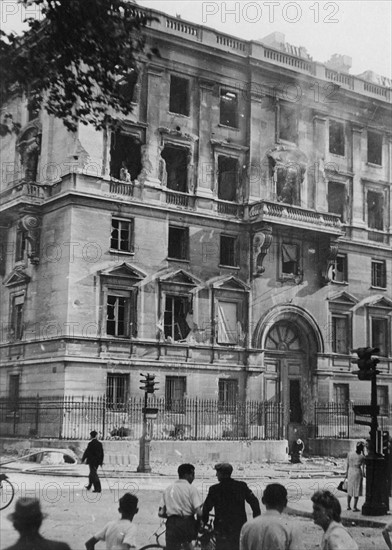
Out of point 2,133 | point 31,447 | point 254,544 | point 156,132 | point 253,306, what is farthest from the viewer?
point 253,306

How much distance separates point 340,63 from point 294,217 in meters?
6.79

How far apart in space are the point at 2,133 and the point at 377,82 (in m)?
25.8

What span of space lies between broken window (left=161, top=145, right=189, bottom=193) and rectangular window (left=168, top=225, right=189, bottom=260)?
1595mm

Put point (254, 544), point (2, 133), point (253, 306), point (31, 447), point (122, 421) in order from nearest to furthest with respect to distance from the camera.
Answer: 1. point (254, 544)
2. point (2, 133)
3. point (31, 447)
4. point (122, 421)
5. point (253, 306)

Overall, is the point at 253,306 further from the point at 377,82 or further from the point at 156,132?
the point at 377,82

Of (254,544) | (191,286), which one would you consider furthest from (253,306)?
(254,544)

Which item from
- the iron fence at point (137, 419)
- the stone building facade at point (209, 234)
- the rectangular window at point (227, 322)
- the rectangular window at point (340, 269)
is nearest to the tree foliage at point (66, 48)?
the stone building facade at point (209, 234)

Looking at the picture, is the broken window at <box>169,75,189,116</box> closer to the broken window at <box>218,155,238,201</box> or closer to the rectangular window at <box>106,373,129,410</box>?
the broken window at <box>218,155,238,201</box>

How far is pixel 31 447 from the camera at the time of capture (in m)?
26.5

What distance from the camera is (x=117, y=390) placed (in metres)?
29.4

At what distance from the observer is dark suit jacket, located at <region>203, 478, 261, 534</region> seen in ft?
30.5

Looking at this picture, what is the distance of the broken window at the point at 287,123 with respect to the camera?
3338 cm

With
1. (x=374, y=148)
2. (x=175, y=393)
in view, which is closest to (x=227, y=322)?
(x=175, y=393)

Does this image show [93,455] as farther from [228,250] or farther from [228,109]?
[228,109]
